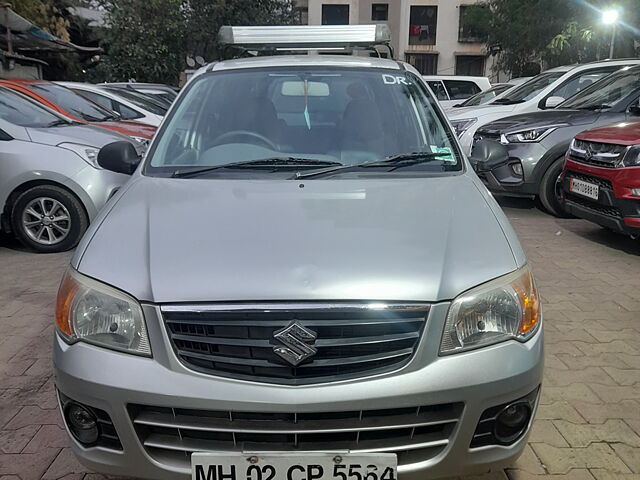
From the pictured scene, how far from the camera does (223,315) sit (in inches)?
74.1

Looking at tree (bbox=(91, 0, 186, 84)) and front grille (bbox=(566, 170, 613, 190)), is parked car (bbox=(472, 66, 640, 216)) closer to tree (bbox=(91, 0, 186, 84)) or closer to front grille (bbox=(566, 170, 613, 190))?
front grille (bbox=(566, 170, 613, 190))

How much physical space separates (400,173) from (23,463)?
2.09m

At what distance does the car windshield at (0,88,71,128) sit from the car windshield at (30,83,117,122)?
0.90m

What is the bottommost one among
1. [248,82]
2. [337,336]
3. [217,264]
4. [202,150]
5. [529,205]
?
[529,205]

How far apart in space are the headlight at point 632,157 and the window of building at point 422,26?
33844mm

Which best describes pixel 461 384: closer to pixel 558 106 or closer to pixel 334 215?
pixel 334 215

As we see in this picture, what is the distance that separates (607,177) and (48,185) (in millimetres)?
5015

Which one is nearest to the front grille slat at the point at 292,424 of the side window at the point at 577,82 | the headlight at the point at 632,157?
the headlight at the point at 632,157

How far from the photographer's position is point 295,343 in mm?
1852

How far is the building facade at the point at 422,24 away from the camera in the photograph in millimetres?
36188

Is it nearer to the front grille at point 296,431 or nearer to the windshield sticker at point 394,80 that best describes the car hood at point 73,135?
the windshield sticker at point 394,80

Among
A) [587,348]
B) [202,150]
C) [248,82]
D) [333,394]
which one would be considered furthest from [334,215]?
[587,348]

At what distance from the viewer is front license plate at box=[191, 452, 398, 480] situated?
183 centimetres

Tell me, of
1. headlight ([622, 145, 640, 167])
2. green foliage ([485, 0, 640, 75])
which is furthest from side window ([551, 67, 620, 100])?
green foliage ([485, 0, 640, 75])
